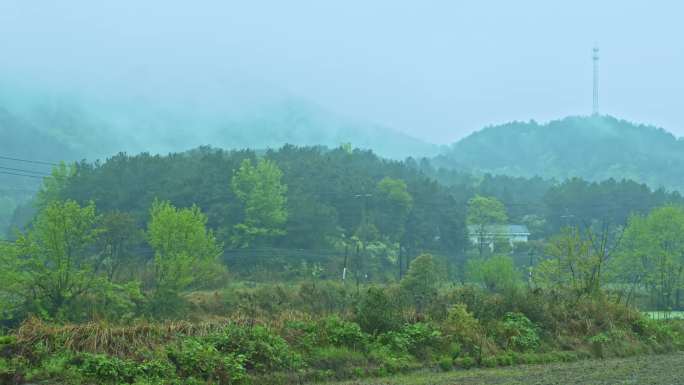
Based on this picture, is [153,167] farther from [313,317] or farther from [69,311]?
[313,317]

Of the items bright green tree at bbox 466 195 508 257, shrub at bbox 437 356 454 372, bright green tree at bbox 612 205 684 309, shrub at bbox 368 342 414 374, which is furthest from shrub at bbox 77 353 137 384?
bright green tree at bbox 466 195 508 257

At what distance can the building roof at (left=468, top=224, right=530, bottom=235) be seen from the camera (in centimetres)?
10075

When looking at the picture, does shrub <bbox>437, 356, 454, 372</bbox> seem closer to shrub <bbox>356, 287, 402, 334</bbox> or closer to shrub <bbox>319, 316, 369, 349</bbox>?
shrub <bbox>356, 287, 402, 334</bbox>

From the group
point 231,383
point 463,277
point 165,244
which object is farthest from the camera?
point 463,277

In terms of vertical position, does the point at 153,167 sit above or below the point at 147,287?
above

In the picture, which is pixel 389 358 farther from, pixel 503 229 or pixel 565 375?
pixel 503 229

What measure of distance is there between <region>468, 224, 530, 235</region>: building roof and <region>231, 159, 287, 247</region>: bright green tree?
99.5 ft

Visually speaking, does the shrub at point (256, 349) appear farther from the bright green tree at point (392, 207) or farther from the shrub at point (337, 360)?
the bright green tree at point (392, 207)

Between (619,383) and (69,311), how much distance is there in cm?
2698

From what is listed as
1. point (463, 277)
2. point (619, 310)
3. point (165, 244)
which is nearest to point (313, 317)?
point (619, 310)

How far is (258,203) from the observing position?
79.8 m

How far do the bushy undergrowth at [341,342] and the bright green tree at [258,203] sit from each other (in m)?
54.0

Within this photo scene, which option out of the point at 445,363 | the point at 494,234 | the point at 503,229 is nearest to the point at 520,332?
the point at 445,363

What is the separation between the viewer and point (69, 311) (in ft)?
116
